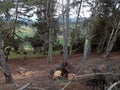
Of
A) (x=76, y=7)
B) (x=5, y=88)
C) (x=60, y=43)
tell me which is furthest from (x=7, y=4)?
(x=5, y=88)

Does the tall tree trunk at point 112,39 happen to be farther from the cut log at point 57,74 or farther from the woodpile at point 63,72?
the cut log at point 57,74

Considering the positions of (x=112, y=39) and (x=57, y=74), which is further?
(x=112, y=39)

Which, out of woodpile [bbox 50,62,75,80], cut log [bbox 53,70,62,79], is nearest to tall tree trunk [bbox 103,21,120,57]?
woodpile [bbox 50,62,75,80]

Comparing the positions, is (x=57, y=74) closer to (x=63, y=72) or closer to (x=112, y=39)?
(x=63, y=72)

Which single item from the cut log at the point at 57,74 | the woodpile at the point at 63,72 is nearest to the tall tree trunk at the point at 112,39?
the woodpile at the point at 63,72

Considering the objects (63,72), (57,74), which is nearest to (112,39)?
(63,72)

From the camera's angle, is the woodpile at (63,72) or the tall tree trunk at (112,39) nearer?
the woodpile at (63,72)

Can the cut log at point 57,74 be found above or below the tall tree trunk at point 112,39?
below

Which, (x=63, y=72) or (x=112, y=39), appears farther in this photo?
(x=112, y=39)

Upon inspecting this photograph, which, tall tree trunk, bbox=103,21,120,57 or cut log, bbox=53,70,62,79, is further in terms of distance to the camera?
tall tree trunk, bbox=103,21,120,57

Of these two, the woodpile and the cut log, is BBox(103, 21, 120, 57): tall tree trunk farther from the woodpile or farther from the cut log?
the cut log

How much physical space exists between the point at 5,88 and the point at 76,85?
192cm

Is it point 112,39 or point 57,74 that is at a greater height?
point 112,39

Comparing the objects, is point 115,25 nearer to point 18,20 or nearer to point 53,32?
point 53,32
